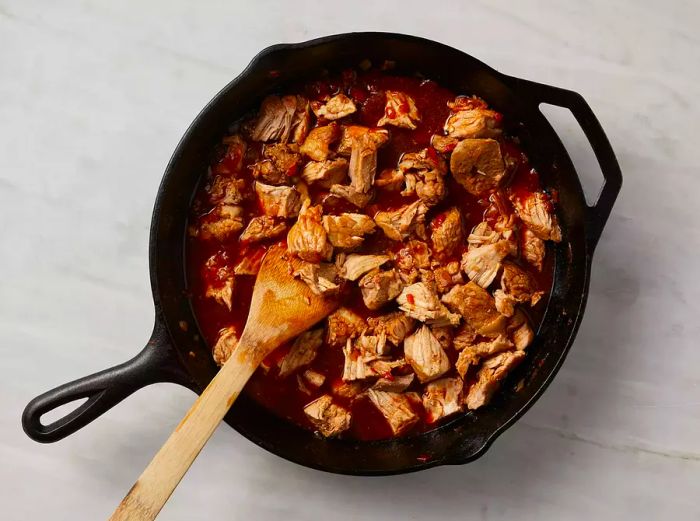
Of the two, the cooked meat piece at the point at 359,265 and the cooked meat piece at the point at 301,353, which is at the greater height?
the cooked meat piece at the point at 359,265

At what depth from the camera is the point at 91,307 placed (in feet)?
8.64

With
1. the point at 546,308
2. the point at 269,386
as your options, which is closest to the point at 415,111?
the point at 546,308

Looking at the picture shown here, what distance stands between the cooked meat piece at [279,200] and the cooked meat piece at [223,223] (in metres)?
0.09

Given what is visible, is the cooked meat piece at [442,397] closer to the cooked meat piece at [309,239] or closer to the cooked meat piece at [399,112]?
the cooked meat piece at [309,239]

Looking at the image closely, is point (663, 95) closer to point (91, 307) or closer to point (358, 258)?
point (358, 258)

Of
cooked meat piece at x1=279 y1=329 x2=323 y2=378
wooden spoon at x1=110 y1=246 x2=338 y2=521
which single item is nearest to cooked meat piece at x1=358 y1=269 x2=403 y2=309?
wooden spoon at x1=110 y1=246 x2=338 y2=521

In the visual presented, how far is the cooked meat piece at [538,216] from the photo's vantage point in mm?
2484

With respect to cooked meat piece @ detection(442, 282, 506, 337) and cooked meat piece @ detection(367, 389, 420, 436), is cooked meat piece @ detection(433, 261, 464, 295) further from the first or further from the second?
cooked meat piece @ detection(367, 389, 420, 436)

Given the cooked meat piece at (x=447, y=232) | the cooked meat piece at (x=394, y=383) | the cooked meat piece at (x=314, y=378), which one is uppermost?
the cooked meat piece at (x=447, y=232)

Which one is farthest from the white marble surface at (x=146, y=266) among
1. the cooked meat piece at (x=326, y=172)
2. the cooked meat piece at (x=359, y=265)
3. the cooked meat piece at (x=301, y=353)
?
the cooked meat piece at (x=359, y=265)

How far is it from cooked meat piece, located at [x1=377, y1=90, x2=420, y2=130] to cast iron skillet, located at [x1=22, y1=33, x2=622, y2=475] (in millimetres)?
138

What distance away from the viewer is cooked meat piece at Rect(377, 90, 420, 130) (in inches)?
95.8

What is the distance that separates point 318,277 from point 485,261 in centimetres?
55

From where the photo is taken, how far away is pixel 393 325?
7.95 ft
